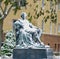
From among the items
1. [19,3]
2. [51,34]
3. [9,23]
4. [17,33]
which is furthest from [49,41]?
[17,33]

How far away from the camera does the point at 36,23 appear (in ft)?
130

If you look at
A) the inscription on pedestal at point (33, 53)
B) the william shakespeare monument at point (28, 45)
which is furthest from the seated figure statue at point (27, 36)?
the inscription on pedestal at point (33, 53)

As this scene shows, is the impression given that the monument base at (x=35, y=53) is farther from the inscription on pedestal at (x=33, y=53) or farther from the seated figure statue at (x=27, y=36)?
the seated figure statue at (x=27, y=36)

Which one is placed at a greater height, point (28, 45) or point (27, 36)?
point (27, 36)

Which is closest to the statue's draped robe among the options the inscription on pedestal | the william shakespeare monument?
the william shakespeare monument

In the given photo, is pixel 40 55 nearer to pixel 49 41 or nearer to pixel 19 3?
pixel 19 3

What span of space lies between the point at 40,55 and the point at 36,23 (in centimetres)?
2134

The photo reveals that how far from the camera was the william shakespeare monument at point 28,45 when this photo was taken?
18.4 meters

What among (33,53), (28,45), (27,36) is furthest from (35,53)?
(27,36)

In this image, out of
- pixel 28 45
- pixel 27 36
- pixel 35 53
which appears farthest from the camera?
pixel 27 36

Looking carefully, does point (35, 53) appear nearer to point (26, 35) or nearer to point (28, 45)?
point (28, 45)

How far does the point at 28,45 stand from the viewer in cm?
1880

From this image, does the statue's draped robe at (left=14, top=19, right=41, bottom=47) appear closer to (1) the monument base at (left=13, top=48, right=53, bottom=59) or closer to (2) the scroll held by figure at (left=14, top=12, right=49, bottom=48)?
(2) the scroll held by figure at (left=14, top=12, right=49, bottom=48)

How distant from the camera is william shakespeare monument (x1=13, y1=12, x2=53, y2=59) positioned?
1838cm
